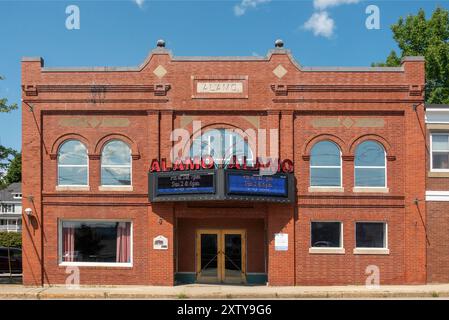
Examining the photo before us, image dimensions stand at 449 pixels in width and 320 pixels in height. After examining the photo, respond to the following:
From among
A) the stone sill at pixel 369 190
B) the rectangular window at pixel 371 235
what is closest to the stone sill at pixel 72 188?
the stone sill at pixel 369 190

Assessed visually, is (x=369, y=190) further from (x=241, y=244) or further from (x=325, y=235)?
(x=241, y=244)

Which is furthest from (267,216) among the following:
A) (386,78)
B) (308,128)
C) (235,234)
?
(386,78)

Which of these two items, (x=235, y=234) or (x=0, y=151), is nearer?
(x=235, y=234)

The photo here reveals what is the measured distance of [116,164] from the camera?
21.8 metres

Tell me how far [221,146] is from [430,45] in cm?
2333

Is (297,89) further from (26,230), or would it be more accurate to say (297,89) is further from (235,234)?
(26,230)

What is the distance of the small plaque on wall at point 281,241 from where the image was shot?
21.1 m

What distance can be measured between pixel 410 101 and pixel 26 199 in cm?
1458

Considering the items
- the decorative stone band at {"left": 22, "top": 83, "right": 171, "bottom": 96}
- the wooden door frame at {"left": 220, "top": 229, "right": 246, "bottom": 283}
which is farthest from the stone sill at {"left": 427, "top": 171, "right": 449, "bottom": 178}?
the decorative stone band at {"left": 22, "top": 83, "right": 171, "bottom": 96}

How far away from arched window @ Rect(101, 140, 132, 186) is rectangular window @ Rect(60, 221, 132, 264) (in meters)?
1.56

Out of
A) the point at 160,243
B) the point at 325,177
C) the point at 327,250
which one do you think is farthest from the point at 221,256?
the point at 325,177

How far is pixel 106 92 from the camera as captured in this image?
2169 cm

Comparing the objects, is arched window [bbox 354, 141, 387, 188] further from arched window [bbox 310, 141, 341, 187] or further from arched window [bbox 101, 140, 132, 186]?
arched window [bbox 101, 140, 132, 186]

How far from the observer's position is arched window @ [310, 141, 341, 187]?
2162 cm
